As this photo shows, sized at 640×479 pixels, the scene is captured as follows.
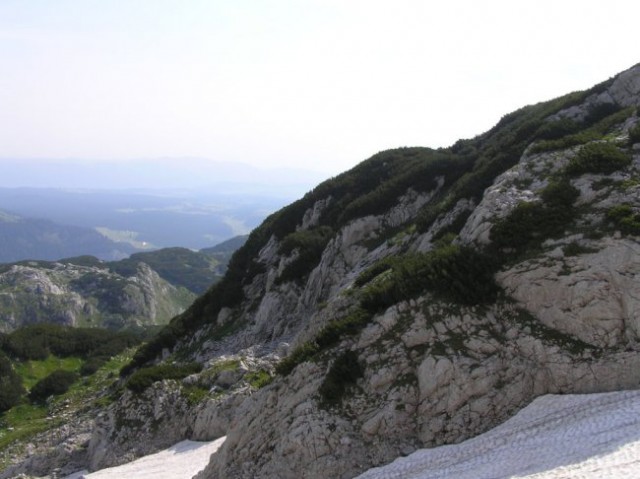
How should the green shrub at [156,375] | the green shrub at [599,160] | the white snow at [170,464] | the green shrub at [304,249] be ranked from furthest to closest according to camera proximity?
the green shrub at [304,249]
the green shrub at [156,375]
the white snow at [170,464]
the green shrub at [599,160]

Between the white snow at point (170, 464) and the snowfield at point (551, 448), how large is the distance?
9407 millimetres

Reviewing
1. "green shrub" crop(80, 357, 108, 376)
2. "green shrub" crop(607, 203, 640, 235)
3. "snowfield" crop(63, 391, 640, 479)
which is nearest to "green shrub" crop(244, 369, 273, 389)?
"snowfield" crop(63, 391, 640, 479)

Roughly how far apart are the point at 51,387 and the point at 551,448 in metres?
39.4

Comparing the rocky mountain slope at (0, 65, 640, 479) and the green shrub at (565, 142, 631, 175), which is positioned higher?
the green shrub at (565, 142, 631, 175)

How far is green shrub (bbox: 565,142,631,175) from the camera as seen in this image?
69.9 feet

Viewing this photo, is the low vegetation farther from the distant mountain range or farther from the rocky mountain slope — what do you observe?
the distant mountain range

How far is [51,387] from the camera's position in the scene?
42.0 meters

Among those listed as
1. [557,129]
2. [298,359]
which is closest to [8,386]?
[298,359]

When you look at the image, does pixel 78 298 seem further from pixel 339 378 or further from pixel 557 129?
pixel 339 378

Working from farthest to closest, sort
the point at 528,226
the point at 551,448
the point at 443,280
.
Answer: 1. the point at 528,226
2. the point at 443,280
3. the point at 551,448

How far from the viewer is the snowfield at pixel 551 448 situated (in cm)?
1245

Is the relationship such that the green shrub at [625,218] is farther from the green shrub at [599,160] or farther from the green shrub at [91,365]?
the green shrub at [91,365]

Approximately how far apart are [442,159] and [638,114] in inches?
589

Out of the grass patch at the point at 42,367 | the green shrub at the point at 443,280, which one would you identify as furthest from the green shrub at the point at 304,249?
the grass patch at the point at 42,367
